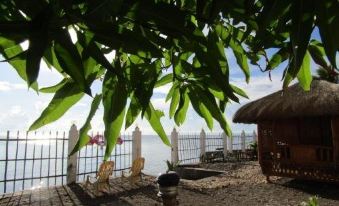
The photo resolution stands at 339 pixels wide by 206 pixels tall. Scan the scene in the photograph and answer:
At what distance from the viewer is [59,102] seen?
1130mm

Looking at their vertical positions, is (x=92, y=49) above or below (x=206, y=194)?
above

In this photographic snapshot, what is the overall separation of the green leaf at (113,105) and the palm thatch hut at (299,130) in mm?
10476

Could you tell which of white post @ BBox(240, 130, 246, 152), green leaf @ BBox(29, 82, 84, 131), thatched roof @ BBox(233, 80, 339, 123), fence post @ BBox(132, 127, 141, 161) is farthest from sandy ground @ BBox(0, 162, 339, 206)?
white post @ BBox(240, 130, 246, 152)

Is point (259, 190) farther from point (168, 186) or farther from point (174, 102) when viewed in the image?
point (174, 102)

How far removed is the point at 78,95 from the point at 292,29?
0.62 m

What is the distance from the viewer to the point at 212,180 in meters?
13.4

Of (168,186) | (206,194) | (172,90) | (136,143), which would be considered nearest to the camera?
(172,90)

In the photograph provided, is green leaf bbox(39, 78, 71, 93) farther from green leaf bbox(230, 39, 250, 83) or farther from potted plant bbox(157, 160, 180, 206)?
potted plant bbox(157, 160, 180, 206)

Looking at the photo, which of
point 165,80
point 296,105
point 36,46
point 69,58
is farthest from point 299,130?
point 36,46

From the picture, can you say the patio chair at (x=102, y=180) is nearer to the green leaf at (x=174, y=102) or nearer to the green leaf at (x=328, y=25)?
the green leaf at (x=174, y=102)

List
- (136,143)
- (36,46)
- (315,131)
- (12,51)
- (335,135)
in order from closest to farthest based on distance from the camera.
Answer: (36,46) → (12,51) → (335,135) → (315,131) → (136,143)

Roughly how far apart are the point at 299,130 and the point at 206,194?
17.5 ft

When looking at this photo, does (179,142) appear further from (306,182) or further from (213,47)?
(213,47)

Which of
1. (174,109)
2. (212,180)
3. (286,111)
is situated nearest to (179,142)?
(212,180)
